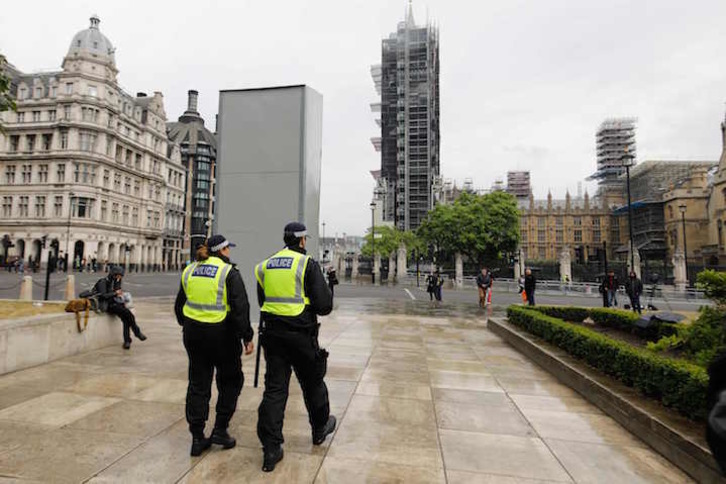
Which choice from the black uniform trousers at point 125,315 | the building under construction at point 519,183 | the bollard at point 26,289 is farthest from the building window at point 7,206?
the building under construction at point 519,183

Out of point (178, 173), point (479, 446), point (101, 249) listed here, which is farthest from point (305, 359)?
point (178, 173)

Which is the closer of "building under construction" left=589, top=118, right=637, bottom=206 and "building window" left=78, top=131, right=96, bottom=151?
"building window" left=78, top=131, right=96, bottom=151

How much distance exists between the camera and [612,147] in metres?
98.0

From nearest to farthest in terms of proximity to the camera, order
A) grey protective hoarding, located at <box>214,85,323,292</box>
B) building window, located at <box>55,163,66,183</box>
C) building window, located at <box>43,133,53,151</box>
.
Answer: grey protective hoarding, located at <box>214,85,323,292</box> < building window, located at <box>55,163,66,183</box> < building window, located at <box>43,133,53,151</box>

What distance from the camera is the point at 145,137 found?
5856cm

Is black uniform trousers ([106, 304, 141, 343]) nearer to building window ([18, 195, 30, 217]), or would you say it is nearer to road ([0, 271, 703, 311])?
road ([0, 271, 703, 311])

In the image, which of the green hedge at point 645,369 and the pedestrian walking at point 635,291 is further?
the pedestrian walking at point 635,291

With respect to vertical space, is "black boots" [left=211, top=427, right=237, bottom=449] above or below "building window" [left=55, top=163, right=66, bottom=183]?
below

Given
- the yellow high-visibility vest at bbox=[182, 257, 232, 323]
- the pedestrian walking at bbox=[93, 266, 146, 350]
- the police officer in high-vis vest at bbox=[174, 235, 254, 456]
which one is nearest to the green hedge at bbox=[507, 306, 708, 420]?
the police officer in high-vis vest at bbox=[174, 235, 254, 456]

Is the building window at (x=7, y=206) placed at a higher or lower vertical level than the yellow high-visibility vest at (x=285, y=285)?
higher

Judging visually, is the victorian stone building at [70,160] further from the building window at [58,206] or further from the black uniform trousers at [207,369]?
the black uniform trousers at [207,369]

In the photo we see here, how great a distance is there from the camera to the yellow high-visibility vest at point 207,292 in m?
3.40

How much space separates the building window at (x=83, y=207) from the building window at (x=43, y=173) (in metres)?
5.30

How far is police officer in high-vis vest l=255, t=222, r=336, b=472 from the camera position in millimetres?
3141
